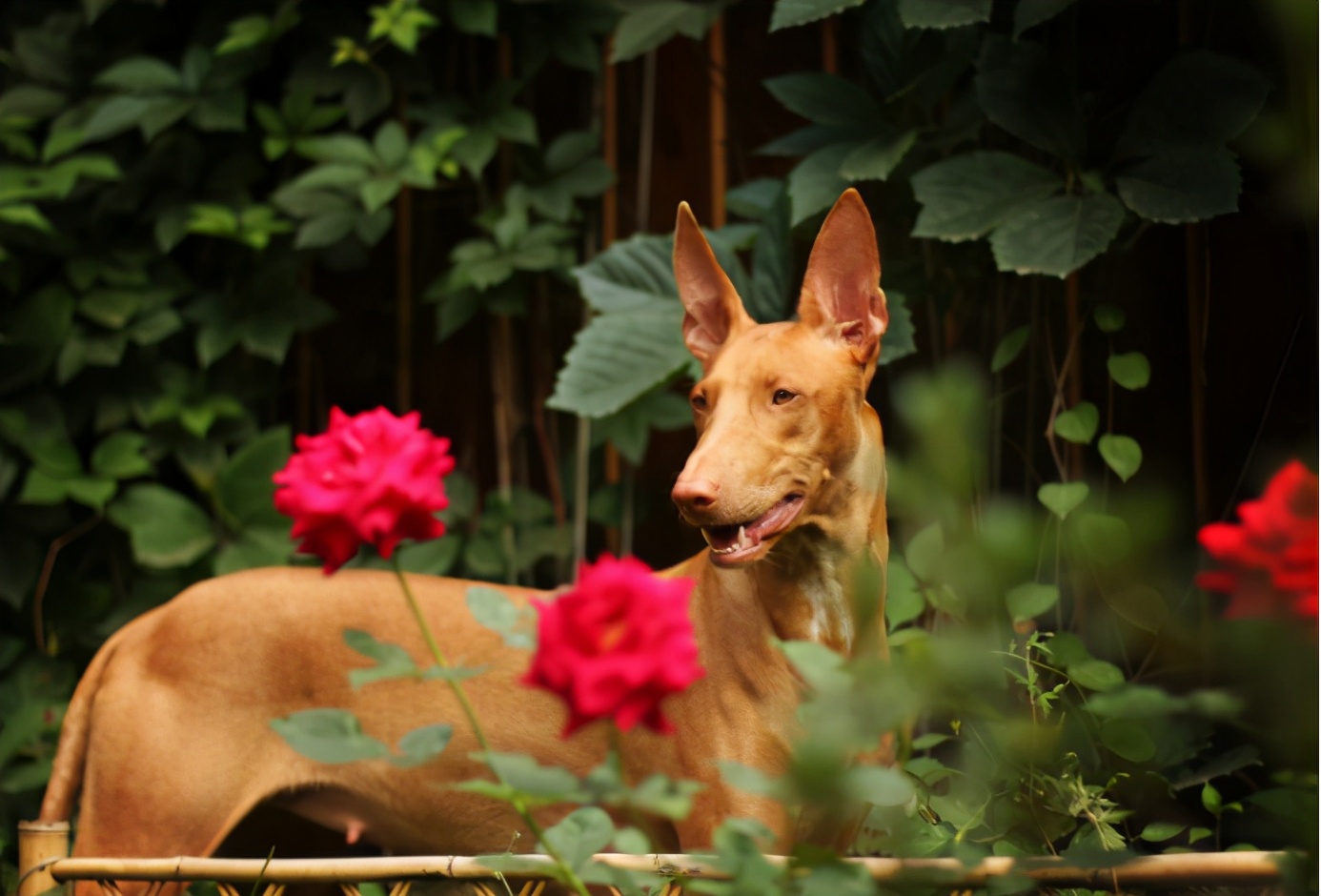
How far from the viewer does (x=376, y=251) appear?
2.31 metres

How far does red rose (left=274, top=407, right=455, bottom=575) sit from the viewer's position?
24.7 inches

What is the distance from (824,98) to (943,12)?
251 mm

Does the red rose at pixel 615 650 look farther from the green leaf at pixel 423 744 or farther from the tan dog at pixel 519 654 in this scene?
the tan dog at pixel 519 654

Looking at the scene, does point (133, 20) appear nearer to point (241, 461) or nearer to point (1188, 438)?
point (241, 461)

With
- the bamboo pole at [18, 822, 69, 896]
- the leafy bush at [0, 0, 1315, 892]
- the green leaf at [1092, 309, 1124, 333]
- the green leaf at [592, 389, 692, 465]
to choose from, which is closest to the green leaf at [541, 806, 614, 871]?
the leafy bush at [0, 0, 1315, 892]

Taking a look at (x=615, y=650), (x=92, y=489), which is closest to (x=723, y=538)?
(x=615, y=650)

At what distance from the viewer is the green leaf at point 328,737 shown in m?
0.61

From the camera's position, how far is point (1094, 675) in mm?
970

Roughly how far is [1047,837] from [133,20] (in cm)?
219

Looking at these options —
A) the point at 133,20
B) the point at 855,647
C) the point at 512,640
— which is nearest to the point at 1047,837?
the point at 855,647

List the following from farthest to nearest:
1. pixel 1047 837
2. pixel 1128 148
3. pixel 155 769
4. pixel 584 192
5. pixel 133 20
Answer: pixel 133 20 < pixel 584 192 < pixel 1128 148 < pixel 155 769 < pixel 1047 837

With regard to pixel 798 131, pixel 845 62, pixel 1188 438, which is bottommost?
pixel 1188 438

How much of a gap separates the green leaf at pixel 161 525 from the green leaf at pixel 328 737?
1.54 m

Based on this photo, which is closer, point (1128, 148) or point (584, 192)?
point (1128, 148)
